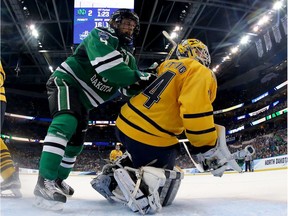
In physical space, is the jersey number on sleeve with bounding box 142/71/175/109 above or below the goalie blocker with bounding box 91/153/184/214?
above

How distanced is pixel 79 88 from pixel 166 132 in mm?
587

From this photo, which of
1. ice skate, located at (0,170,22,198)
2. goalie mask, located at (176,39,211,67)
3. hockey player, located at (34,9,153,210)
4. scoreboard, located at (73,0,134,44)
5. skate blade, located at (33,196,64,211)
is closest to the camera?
skate blade, located at (33,196,64,211)

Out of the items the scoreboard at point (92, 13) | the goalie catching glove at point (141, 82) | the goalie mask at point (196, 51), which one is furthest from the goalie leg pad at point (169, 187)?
the scoreboard at point (92, 13)

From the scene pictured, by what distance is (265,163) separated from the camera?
29.0 ft

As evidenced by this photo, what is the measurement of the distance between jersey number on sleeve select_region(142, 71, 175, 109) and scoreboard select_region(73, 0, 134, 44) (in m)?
4.33

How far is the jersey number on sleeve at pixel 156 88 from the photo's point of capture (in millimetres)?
1532

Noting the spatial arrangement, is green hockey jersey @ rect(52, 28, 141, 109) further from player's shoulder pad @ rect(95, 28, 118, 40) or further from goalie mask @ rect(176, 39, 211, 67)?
goalie mask @ rect(176, 39, 211, 67)

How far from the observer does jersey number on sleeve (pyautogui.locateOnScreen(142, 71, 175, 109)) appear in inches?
60.3

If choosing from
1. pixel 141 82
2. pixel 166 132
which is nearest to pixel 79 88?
pixel 141 82

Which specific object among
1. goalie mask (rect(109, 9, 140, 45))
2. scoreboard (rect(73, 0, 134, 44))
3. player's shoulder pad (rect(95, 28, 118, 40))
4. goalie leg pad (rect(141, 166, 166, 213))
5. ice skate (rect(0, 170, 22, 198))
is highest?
scoreboard (rect(73, 0, 134, 44))

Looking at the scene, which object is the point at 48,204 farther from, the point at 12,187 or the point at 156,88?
the point at 156,88

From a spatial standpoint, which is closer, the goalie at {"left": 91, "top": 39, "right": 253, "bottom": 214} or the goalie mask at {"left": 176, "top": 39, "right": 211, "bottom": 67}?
the goalie at {"left": 91, "top": 39, "right": 253, "bottom": 214}

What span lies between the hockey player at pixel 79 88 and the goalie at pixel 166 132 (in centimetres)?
15

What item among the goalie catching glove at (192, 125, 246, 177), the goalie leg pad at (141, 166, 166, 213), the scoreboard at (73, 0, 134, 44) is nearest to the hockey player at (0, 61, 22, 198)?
the goalie leg pad at (141, 166, 166, 213)
